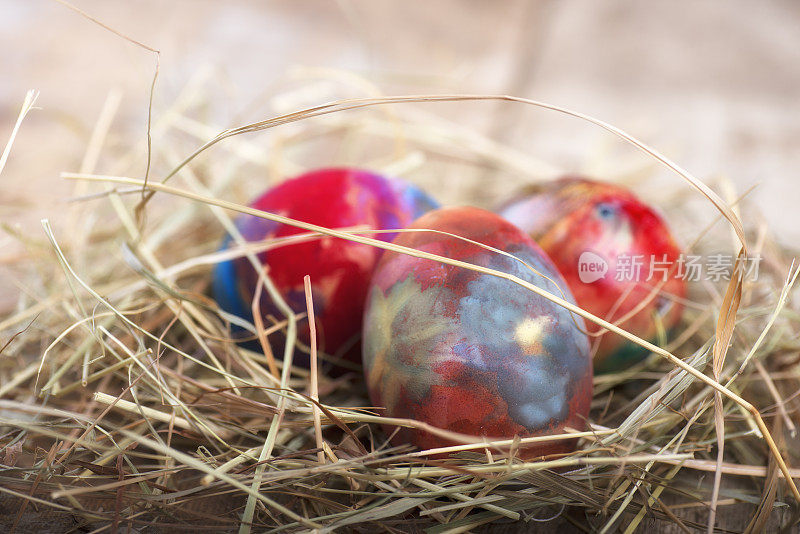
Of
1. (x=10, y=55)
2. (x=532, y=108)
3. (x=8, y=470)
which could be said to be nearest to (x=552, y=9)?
(x=532, y=108)

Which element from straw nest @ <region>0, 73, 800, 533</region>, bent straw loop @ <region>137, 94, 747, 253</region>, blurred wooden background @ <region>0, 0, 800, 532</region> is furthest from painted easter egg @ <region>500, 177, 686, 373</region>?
blurred wooden background @ <region>0, 0, 800, 532</region>

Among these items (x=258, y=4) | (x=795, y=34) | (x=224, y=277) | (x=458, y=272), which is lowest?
(x=224, y=277)

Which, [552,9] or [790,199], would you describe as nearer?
[790,199]

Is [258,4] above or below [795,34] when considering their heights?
below

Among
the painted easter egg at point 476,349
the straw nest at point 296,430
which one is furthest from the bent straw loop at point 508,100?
the painted easter egg at point 476,349

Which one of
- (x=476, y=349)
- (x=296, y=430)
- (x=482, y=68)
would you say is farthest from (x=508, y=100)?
(x=482, y=68)

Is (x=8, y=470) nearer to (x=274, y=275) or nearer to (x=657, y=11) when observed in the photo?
(x=274, y=275)

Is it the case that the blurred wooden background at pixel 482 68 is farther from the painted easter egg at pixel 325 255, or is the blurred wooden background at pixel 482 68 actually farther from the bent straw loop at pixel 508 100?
the bent straw loop at pixel 508 100
